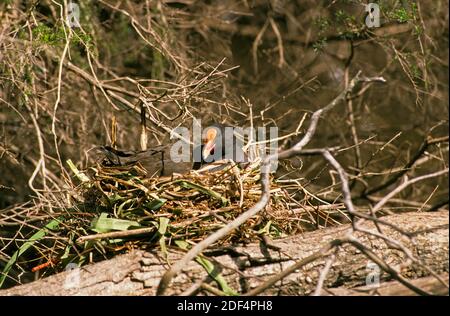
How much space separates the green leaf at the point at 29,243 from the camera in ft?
13.3

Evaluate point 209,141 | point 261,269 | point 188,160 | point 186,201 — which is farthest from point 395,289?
point 209,141

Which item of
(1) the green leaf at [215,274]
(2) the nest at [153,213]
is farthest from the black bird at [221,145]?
(1) the green leaf at [215,274]

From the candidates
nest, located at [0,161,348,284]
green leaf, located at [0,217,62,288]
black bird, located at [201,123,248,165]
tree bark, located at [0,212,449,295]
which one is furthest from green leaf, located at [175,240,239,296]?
black bird, located at [201,123,248,165]

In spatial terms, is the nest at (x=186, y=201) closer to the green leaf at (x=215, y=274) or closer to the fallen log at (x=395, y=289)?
the green leaf at (x=215, y=274)

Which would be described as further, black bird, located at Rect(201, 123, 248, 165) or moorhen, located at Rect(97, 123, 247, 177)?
black bird, located at Rect(201, 123, 248, 165)

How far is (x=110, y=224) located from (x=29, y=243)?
48 centimetres

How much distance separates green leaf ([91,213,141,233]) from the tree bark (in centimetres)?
18

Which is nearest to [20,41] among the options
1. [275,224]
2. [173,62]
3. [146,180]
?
[173,62]

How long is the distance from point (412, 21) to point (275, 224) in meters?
2.24

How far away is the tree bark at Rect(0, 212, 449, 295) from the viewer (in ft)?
11.8

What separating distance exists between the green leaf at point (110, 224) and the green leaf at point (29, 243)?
0.31 m

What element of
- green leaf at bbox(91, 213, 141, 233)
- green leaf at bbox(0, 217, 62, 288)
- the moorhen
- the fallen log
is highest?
the moorhen

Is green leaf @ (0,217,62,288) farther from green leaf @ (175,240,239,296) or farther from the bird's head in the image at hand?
the bird's head

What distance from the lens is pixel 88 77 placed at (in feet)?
18.4
